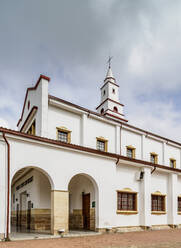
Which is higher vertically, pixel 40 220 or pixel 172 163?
pixel 172 163

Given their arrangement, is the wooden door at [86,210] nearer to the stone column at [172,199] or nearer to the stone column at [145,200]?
the stone column at [145,200]

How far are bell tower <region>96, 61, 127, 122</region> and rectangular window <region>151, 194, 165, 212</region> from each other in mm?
10109

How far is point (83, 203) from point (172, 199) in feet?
23.5

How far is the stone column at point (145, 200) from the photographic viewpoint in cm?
1519

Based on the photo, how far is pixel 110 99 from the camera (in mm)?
26141

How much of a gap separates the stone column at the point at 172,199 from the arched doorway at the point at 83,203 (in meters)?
6.79

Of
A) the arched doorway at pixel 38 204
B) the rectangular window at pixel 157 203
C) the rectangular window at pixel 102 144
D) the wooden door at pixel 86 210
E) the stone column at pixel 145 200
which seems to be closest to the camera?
the arched doorway at pixel 38 204

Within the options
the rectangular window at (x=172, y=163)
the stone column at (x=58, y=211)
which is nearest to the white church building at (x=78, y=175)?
the stone column at (x=58, y=211)

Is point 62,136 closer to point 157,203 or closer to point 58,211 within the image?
point 58,211

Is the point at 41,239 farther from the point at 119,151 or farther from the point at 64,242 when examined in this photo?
the point at 119,151

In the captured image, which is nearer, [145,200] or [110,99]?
[145,200]

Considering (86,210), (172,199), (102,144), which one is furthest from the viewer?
(102,144)

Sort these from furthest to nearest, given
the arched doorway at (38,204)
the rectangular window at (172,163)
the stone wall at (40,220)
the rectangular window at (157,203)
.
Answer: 1. the rectangular window at (172,163)
2. the rectangular window at (157,203)
3. the arched doorway at (38,204)
4. the stone wall at (40,220)

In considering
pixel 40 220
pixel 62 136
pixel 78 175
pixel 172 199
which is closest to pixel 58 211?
pixel 40 220
